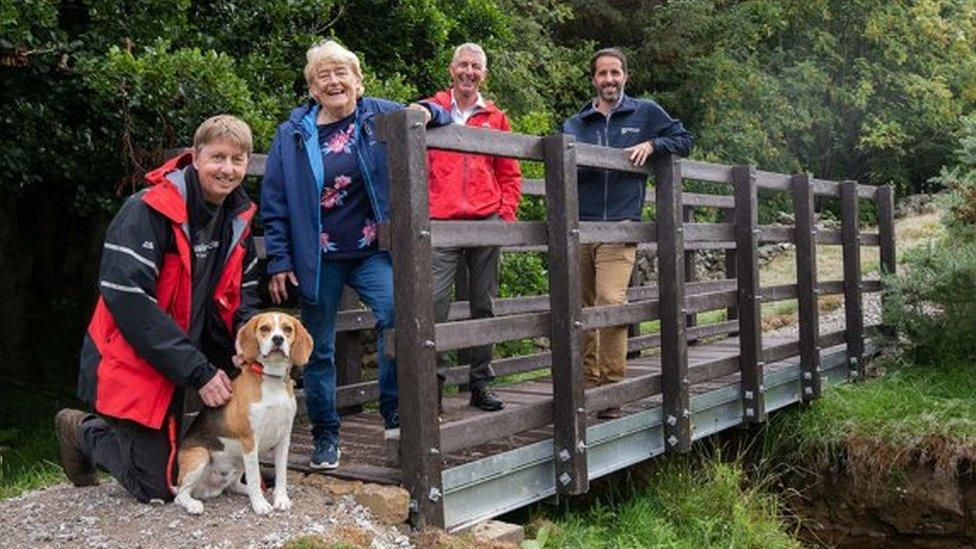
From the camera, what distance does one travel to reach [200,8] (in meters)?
7.21

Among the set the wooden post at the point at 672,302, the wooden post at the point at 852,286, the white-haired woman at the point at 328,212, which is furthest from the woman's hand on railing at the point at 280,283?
the wooden post at the point at 852,286

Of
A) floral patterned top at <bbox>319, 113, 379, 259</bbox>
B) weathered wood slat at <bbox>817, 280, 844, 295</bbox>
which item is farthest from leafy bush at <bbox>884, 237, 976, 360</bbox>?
floral patterned top at <bbox>319, 113, 379, 259</bbox>

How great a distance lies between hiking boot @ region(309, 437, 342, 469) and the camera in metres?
4.73

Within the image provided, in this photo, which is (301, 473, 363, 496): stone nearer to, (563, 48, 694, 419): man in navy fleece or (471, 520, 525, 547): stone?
(471, 520, 525, 547): stone

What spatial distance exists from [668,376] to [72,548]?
3517 millimetres

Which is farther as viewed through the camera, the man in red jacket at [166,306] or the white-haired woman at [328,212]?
the white-haired woman at [328,212]

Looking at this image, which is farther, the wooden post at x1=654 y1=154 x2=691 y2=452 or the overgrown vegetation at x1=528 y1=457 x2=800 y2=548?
the wooden post at x1=654 y1=154 x2=691 y2=452

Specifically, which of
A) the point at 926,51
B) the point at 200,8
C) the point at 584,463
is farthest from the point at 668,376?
the point at 926,51

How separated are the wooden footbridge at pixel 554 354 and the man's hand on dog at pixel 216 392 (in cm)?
73

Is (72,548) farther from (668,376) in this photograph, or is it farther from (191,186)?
(668,376)

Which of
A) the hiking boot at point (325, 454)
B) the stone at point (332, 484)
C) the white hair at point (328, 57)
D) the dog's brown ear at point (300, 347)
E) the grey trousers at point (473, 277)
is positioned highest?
the white hair at point (328, 57)

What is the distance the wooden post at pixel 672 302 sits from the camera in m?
6.00

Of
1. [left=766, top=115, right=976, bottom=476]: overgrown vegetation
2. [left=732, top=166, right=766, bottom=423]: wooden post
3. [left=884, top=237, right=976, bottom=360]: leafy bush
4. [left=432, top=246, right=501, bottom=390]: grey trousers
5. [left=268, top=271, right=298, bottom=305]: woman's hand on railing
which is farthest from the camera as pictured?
[left=884, top=237, right=976, bottom=360]: leafy bush

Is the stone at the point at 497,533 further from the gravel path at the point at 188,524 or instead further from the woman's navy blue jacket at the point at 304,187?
the woman's navy blue jacket at the point at 304,187
